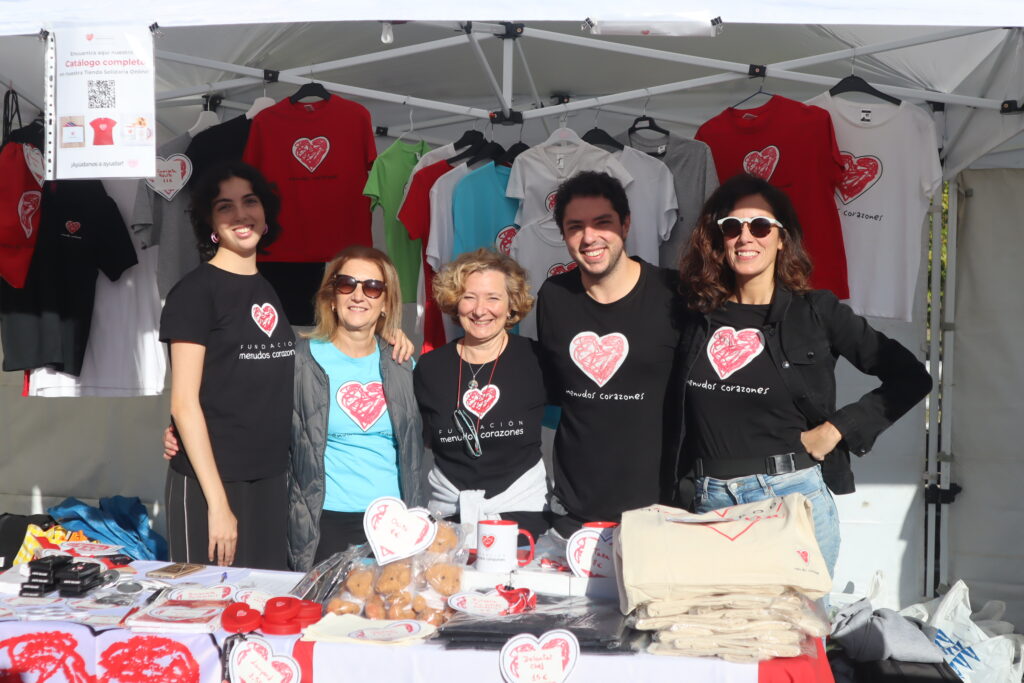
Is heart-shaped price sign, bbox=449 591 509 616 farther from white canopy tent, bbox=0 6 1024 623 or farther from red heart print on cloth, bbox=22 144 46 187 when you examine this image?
red heart print on cloth, bbox=22 144 46 187

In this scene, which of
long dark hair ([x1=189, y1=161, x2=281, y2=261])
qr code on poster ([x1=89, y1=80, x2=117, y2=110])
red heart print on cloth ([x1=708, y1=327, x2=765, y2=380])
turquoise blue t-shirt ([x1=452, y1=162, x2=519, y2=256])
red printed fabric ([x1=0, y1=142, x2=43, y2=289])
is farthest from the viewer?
red printed fabric ([x1=0, y1=142, x2=43, y2=289])

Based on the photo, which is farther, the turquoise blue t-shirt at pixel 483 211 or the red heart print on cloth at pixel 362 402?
the turquoise blue t-shirt at pixel 483 211

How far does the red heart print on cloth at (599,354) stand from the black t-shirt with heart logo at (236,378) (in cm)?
85

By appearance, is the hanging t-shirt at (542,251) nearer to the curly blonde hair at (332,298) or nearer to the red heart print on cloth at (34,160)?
the curly blonde hair at (332,298)

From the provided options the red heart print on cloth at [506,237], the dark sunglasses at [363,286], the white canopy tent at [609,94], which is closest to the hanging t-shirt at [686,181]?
the white canopy tent at [609,94]

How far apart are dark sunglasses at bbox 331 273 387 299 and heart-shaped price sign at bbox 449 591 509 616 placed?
1.01m

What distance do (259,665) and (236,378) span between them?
3.29ft

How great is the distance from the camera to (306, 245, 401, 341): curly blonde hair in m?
2.59

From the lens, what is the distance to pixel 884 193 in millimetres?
3496

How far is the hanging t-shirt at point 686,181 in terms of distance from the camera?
347cm

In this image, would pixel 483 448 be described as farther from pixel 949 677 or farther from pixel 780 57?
pixel 780 57

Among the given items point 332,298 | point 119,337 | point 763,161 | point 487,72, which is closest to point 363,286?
point 332,298

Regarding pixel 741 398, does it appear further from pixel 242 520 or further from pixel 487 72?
pixel 487 72

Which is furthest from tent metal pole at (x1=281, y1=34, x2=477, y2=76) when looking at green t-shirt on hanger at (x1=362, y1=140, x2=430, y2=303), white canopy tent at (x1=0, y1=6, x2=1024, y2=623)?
green t-shirt on hanger at (x1=362, y1=140, x2=430, y2=303)
